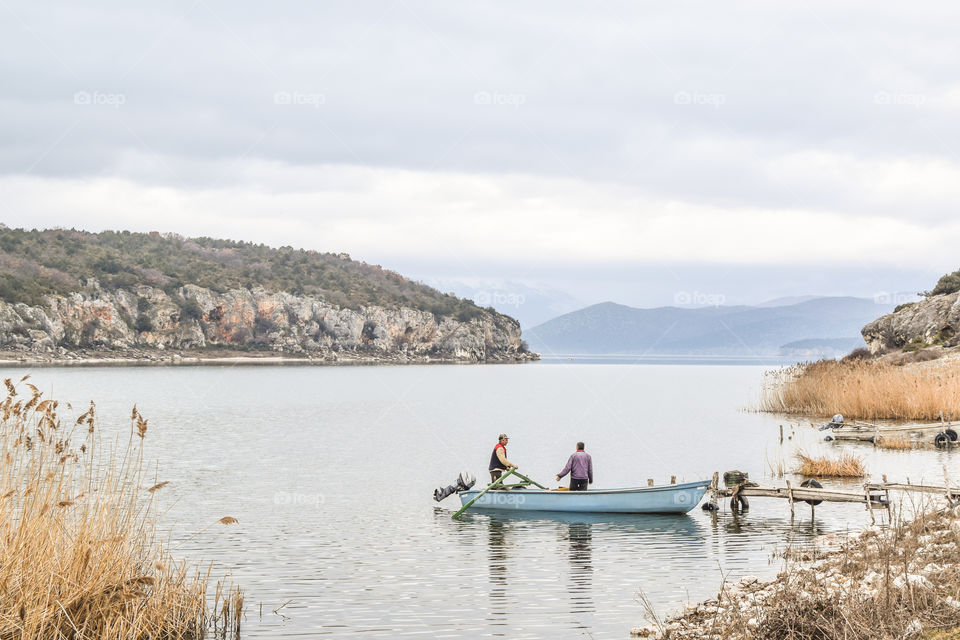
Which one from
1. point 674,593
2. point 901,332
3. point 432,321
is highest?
point 432,321

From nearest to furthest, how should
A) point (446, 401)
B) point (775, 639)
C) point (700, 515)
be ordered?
point (775, 639), point (700, 515), point (446, 401)

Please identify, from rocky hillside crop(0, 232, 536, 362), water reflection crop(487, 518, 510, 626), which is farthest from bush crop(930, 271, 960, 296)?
rocky hillside crop(0, 232, 536, 362)

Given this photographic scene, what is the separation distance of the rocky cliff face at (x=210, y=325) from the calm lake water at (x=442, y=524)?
77130mm

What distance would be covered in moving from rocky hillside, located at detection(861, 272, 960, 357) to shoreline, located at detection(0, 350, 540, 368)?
Result: 9863cm

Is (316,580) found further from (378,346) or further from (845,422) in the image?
(378,346)

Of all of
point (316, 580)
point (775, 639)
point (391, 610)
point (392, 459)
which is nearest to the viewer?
point (775, 639)

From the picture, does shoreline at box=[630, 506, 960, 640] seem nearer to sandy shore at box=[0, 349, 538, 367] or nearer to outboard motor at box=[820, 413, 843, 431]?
outboard motor at box=[820, 413, 843, 431]

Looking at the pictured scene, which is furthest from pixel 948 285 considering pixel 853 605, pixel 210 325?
pixel 210 325

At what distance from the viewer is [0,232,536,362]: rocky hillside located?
427 ft

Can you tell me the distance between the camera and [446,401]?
81000mm

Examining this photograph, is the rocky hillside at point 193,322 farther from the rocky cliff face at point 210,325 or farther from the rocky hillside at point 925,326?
the rocky hillside at point 925,326

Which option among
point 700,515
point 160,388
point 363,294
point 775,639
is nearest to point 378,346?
point 363,294

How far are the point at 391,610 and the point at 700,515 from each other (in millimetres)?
11973

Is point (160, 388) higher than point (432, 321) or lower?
lower
